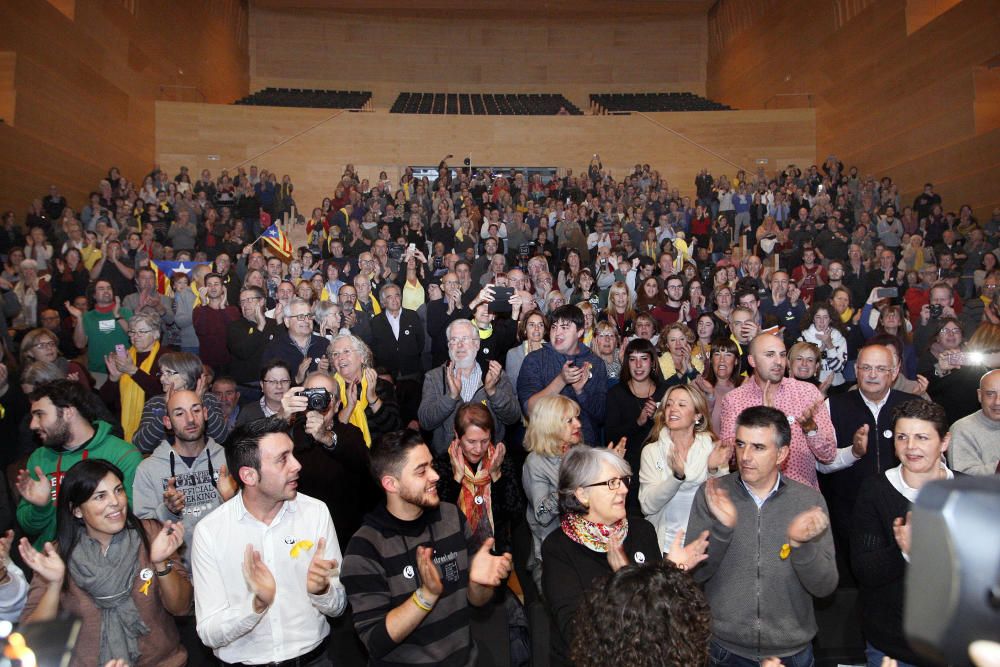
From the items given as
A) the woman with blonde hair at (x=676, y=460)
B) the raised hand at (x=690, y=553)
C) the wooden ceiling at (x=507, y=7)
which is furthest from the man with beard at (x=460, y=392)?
the wooden ceiling at (x=507, y=7)

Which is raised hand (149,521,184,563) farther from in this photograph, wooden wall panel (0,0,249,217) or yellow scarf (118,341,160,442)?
wooden wall panel (0,0,249,217)

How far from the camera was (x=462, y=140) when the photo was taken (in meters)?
19.3

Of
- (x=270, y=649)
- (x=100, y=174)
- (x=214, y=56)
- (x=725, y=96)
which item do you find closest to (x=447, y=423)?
(x=270, y=649)

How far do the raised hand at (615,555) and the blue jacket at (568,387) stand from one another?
223cm

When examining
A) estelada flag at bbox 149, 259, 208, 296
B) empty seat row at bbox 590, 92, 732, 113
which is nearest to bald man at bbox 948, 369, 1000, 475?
estelada flag at bbox 149, 259, 208, 296

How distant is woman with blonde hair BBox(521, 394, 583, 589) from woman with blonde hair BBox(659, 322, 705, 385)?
2.14m

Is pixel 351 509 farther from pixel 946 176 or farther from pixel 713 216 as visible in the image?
pixel 946 176

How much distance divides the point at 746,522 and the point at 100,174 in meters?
15.6

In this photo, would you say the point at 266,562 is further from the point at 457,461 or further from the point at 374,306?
the point at 374,306

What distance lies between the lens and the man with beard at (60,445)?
3.62 m

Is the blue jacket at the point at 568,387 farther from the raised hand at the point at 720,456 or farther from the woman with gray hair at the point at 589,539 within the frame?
the woman with gray hair at the point at 589,539

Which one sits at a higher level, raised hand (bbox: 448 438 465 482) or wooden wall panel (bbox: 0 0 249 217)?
wooden wall panel (bbox: 0 0 249 217)

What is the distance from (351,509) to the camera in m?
3.97

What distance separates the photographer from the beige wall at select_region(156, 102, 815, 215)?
18.5 metres
